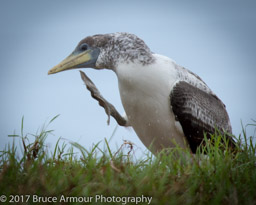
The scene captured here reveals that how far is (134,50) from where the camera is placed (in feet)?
15.1

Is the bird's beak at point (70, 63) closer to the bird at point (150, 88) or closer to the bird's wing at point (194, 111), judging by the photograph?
the bird at point (150, 88)

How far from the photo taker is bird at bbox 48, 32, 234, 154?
4559 millimetres

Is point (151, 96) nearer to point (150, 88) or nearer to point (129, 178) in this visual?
point (150, 88)

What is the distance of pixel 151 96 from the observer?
4.60 m

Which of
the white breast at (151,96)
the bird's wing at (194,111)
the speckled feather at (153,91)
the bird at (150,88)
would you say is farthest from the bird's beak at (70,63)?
the bird's wing at (194,111)

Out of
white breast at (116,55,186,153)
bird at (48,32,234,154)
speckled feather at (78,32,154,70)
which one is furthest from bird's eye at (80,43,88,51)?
white breast at (116,55,186,153)

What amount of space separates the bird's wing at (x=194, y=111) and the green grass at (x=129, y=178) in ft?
3.38

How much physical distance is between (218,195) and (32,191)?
145 cm

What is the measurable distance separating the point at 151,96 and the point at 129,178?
1.66m

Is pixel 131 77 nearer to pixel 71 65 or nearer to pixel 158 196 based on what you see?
pixel 71 65

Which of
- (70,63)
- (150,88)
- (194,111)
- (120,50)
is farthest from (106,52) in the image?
(194,111)

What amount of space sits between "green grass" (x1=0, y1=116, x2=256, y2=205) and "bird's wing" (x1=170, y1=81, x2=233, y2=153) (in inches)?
40.6

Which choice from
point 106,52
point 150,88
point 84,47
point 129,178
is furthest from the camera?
point 84,47

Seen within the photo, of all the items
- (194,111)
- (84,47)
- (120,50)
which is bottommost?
(194,111)
